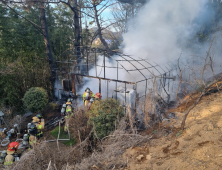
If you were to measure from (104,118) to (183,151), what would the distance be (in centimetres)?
319

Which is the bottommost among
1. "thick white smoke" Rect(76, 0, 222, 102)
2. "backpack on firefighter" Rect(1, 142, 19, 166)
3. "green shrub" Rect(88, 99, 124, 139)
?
"backpack on firefighter" Rect(1, 142, 19, 166)

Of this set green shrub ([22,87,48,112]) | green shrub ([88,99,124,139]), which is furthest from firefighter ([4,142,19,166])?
green shrub ([22,87,48,112])

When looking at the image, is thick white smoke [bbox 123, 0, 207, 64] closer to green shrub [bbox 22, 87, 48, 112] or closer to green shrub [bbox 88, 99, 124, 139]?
green shrub [bbox 88, 99, 124, 139]

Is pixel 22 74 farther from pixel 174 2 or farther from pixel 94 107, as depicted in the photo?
pixel 174 2

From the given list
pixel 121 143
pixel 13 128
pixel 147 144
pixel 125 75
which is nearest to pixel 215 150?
pixel 147 144

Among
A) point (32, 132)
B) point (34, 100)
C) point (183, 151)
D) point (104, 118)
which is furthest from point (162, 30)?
point (32, 132)

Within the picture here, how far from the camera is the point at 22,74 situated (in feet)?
32.2

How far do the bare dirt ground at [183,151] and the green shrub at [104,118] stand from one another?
1.64m

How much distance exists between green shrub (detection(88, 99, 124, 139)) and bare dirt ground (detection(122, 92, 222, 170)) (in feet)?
5.37

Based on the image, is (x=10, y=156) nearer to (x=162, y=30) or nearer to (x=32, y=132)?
(x=32, y=132)

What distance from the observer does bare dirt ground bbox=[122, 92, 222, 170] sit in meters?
3.34

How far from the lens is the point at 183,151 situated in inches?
153

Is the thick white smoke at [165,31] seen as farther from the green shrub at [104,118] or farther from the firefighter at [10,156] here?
the firefighter at [10,156]

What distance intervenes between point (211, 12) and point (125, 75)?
1274cm
